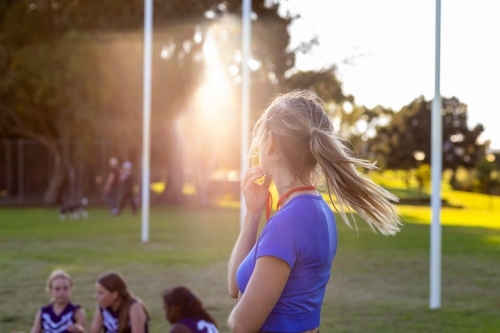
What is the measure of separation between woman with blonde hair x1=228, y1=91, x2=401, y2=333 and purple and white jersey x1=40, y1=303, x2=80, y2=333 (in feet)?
14.9

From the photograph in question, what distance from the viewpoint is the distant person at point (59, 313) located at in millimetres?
6820

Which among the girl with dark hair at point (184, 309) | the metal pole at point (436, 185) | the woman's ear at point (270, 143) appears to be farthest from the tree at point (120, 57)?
the woman's ear at point (270, 143)

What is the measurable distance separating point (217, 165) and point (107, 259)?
25.3m

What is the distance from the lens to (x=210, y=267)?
1393 cm

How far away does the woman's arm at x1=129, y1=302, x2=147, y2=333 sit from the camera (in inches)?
256

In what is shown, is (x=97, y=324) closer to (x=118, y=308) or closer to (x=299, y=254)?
(x=118, y=308)

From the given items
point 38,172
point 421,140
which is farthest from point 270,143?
point 421,140

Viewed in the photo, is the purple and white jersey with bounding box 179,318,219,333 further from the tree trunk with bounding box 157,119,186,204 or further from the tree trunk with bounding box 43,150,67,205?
the tree trunk with bounding box 43,150,67,205

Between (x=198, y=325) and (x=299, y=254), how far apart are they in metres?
3.51

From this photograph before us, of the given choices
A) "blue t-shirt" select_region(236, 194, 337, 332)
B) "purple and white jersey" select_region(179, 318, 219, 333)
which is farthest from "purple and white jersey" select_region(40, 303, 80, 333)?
"blue t-shirt" select_region(236, 194, 337, 332)

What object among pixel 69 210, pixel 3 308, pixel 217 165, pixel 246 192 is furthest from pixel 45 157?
pixel 246 192

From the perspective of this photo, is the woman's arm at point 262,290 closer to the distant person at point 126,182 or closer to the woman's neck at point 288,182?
the woman's neck at point 288,182

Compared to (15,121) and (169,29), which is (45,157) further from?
(169,29)

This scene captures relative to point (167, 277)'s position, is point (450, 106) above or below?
above
